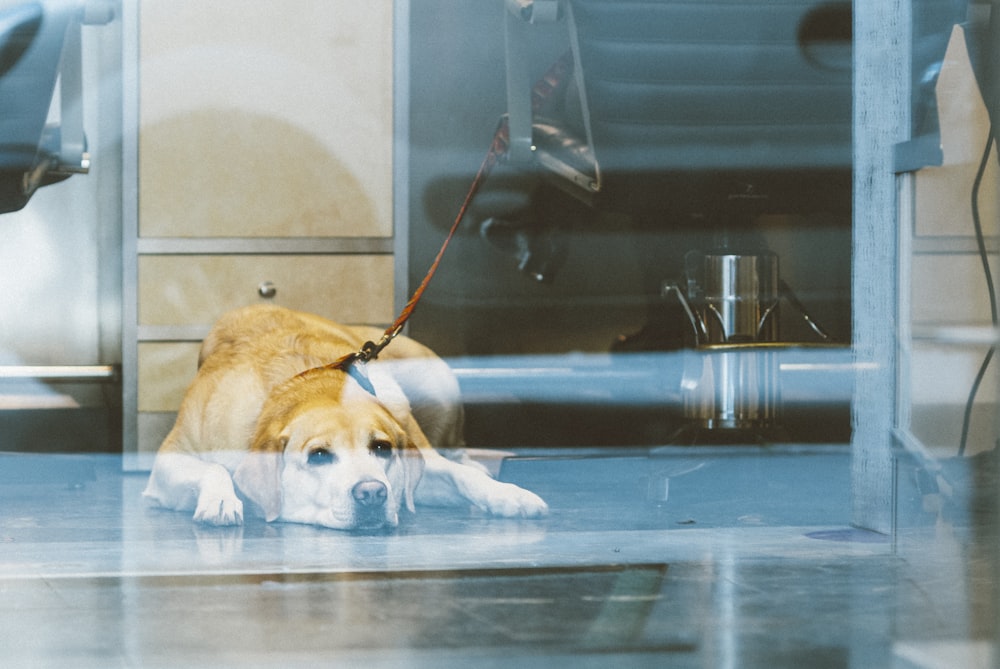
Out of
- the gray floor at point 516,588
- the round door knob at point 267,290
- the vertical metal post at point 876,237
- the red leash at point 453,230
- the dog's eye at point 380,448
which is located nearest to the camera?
the gray floor at point 516,588

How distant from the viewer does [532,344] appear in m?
2.94

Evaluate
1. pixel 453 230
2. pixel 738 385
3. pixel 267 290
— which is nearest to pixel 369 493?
pixel 453 230

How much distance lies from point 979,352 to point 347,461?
0.88 m

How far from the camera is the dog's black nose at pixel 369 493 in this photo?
1645 mm

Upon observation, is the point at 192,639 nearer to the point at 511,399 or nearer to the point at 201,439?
the point at 201,439

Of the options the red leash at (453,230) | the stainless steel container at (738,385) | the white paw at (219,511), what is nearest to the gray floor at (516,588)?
the white paw at (219,511)

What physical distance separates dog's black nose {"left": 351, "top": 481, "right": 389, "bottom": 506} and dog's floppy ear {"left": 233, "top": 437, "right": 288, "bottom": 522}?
0.45 feet

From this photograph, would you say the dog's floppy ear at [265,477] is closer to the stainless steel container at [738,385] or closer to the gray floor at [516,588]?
the gray floor at [516,588]

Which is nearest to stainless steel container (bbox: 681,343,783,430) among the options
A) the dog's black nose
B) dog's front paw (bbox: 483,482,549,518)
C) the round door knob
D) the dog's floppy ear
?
dog's front paw (bbox: 483,482,549,518)

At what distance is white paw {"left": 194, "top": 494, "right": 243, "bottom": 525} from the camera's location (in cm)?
168

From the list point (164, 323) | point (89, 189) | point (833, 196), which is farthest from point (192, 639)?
point (89, 189)

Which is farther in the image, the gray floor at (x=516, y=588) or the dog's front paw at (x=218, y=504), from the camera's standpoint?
the dog's front paw at (x=218, y=504)

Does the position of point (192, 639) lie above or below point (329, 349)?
below

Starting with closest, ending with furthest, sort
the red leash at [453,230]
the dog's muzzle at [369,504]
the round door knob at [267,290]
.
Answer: the dog's muzzle at [369,504], the red leash at [453,230], the round door knob at [267,290]
